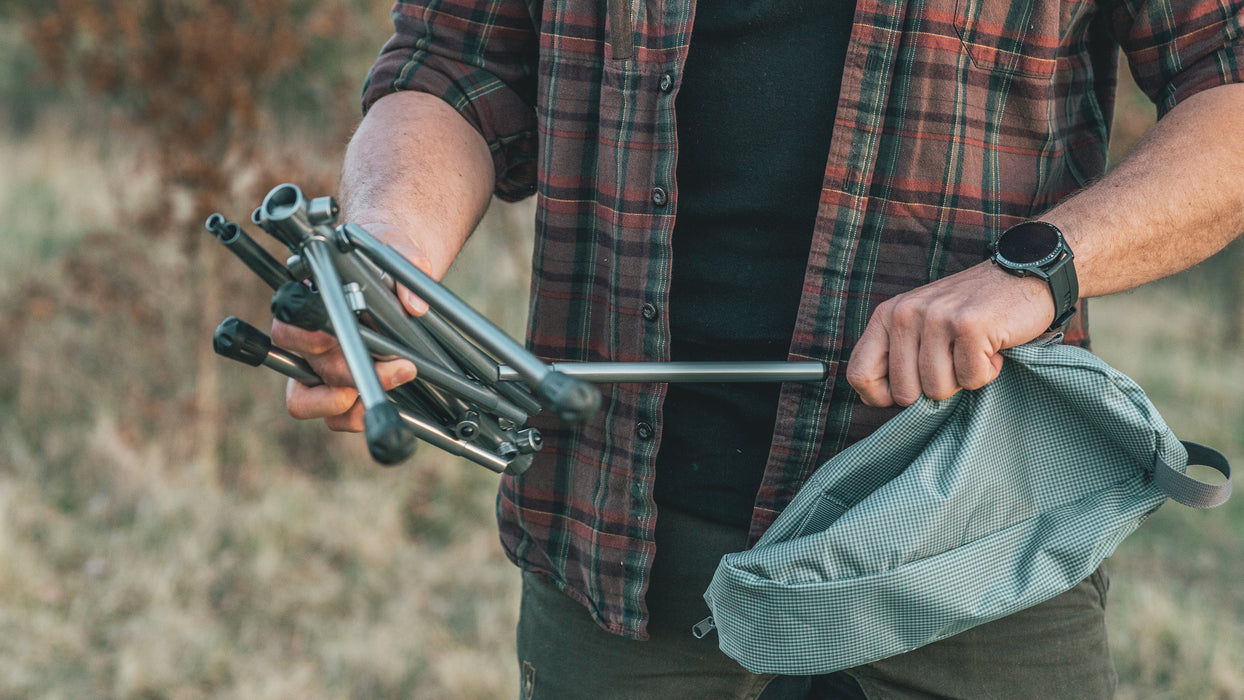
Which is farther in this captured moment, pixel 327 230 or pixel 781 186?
pixel 781 186

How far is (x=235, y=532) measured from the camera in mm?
4500

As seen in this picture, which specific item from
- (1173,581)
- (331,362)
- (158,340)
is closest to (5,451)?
(158,340)

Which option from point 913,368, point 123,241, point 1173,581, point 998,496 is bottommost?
point 1173,581

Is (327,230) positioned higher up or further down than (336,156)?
higher up

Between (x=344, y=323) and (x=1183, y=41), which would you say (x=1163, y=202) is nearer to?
(x=1183, y=41)

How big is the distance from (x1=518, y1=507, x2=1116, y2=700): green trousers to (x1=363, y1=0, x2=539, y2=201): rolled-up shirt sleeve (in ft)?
2.46

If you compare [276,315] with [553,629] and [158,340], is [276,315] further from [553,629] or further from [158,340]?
[158,340]

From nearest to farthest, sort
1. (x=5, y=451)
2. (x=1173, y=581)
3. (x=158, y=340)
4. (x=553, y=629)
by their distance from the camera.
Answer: (x=553, y=629)
(x=1173, y=581)
(x=5, y=451)
(x=158, y=340)

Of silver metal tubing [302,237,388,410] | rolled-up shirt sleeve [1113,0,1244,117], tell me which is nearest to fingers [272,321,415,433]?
silver metal tubing [302,237,388,410]

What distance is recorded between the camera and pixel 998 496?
1388mm

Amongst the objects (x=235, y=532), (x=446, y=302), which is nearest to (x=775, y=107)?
(x=446, y=302)

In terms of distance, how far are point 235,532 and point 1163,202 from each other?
162 inches

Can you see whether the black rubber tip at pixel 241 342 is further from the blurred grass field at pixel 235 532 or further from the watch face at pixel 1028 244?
the blurred grass field at pixel 235 532

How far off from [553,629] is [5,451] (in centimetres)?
432
